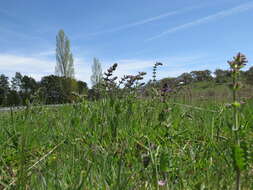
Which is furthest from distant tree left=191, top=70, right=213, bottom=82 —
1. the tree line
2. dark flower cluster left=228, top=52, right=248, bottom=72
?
dark flower cluster left=228, top=52, right=248, bottom=72

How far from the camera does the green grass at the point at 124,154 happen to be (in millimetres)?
974

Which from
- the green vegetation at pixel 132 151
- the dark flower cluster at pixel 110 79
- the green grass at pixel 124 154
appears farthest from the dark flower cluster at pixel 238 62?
the dark flower cluster at pixel 110 79

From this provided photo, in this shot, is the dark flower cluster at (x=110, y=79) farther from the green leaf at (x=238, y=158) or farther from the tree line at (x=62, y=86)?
the green leaf at (x=238, y=158)

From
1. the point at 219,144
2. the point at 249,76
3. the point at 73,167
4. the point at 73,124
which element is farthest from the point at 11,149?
the point at 249,76

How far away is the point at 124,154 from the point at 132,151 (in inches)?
3.7

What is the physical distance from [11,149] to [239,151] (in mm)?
1757

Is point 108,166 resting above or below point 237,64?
below

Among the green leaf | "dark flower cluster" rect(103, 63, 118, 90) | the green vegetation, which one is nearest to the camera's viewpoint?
the green leaf

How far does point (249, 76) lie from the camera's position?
27.3ft

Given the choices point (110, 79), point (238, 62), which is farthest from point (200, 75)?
point (238, 62)

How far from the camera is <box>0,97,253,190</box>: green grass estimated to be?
97 centimetres

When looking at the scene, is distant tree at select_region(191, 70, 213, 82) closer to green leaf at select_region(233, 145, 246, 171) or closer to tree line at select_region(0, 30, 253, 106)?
tree line at select_region(0, 30, 253, 106)

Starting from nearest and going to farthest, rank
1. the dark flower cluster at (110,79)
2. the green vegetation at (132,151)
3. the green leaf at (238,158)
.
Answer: the green leaf at (238,158) < the green vegetation at (132,151) < the dark flower cluster at (110,79)

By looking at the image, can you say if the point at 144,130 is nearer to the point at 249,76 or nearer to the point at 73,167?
the point at 73,167
